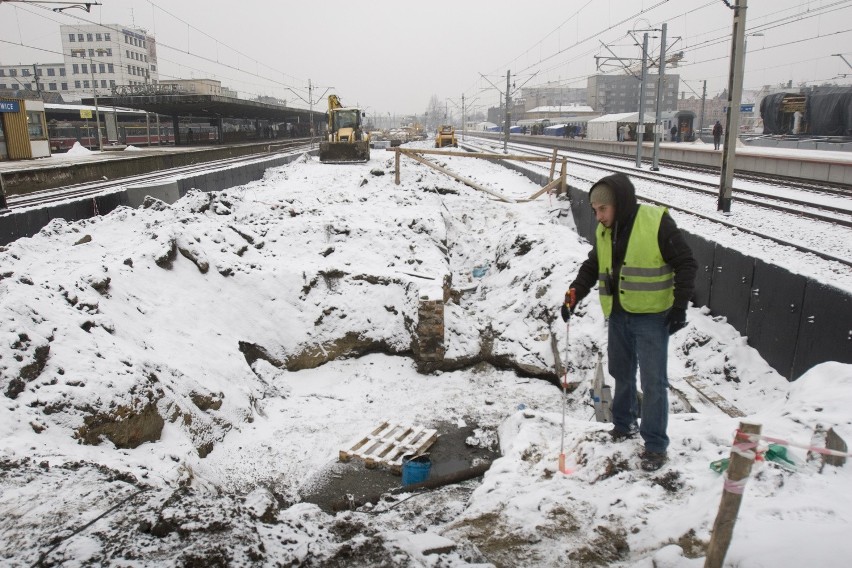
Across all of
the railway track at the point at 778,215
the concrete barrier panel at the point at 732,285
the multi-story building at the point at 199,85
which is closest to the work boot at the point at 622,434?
the concrete barrier panel at the point at 732,285

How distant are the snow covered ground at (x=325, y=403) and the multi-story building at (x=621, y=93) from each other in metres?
106

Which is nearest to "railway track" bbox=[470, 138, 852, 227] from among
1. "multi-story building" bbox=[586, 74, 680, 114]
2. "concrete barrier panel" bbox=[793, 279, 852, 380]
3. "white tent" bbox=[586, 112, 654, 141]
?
"concrete barrier panel" bbox=[793, 279, 852, 380]

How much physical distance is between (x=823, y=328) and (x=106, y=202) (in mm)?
14855

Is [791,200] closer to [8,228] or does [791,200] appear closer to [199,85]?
[8,228]

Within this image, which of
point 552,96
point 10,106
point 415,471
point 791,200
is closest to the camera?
point 415,471

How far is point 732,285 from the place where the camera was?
734 cm

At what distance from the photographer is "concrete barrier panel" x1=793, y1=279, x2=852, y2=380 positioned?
17.6ft

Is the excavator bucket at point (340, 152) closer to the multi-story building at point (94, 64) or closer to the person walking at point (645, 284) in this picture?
the person walking at point (645, 284)

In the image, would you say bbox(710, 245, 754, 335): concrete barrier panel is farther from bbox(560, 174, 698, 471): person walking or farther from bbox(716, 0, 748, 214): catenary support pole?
bbox(716, 0, 748, 214): catenary support pole

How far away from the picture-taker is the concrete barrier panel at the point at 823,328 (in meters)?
5.35

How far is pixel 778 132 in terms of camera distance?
39625mm

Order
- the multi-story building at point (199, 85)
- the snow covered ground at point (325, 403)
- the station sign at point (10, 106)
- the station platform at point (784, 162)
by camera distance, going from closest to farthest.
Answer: the snow covered ground at point (325, 403) → the station platform at point (784, 162) → the station sign at point (10, 106) → the multi-story building at point (199, 85)

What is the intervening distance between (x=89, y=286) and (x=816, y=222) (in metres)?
13.0

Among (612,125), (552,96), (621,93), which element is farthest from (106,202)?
Answer: (552,96)
